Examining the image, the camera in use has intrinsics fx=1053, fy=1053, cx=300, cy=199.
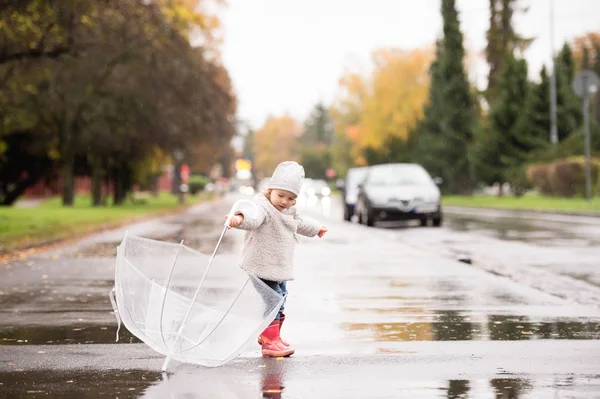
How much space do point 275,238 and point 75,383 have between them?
1.83 m

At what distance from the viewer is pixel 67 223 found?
2928 centimetres

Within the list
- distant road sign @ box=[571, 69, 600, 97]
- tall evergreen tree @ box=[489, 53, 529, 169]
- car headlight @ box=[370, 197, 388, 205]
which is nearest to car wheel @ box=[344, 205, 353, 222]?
car headlight @ box=[370, 197, 388, 205]

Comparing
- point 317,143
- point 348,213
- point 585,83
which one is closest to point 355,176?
point 348,213

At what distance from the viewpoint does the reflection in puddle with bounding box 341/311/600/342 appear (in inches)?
340

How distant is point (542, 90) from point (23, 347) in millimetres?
51503

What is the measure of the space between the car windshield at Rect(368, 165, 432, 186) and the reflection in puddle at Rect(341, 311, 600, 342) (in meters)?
20.8

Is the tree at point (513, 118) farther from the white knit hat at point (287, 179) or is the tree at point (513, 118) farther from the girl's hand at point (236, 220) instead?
the girl's hand at point (236, 220)

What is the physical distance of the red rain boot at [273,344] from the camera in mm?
7668

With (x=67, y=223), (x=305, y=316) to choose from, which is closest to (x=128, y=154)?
(x=67, y=223)

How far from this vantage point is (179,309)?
711cm

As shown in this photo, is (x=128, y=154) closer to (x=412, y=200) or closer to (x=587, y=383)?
(x=412, y=200)

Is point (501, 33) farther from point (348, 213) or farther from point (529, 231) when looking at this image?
point (529, 231)

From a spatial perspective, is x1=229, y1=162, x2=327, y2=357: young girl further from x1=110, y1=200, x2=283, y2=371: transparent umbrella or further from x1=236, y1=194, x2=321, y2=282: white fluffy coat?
x1=110, y1=200, x2=283, y2=371: transparent umbrella

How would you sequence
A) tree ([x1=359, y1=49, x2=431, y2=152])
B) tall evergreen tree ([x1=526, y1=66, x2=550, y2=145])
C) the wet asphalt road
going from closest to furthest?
1. the wet asphalt road
2. tall evergreen tree ([x1=526, y1=66, x2=550, y2=145])
3. tree ([x1=359, y1=49, x2=431, y2=152])
